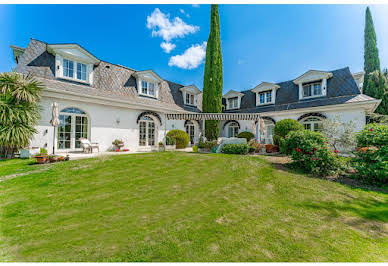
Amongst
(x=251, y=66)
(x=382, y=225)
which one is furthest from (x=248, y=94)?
(x=382, y=225)

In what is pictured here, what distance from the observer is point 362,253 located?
2.25m

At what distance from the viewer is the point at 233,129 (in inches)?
758

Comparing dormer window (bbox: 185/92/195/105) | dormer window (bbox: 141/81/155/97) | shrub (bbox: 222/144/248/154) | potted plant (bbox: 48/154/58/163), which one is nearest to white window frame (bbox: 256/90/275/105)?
dormer window (bbox: 185/92/195/105)

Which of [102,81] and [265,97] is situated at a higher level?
[265,97]

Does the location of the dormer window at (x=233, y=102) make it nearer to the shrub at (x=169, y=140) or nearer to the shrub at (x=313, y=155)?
the shrub at (x=169, y=140)

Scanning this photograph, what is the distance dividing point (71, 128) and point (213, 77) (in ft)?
46.0

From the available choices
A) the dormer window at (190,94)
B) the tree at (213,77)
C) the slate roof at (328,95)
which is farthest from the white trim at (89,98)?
the slate roof at (328,95)

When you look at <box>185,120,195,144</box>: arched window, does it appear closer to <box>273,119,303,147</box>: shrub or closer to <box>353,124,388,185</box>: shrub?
<box>273,119,303,147</box>: shrub

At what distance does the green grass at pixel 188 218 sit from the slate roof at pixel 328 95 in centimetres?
1136

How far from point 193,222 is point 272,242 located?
1399mm

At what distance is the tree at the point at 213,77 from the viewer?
672 inches

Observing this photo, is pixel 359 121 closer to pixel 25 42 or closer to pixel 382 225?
pixel 382 225

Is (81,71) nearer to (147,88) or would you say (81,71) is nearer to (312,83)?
(147,88)

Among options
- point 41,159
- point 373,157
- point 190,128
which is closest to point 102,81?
point 41,159
